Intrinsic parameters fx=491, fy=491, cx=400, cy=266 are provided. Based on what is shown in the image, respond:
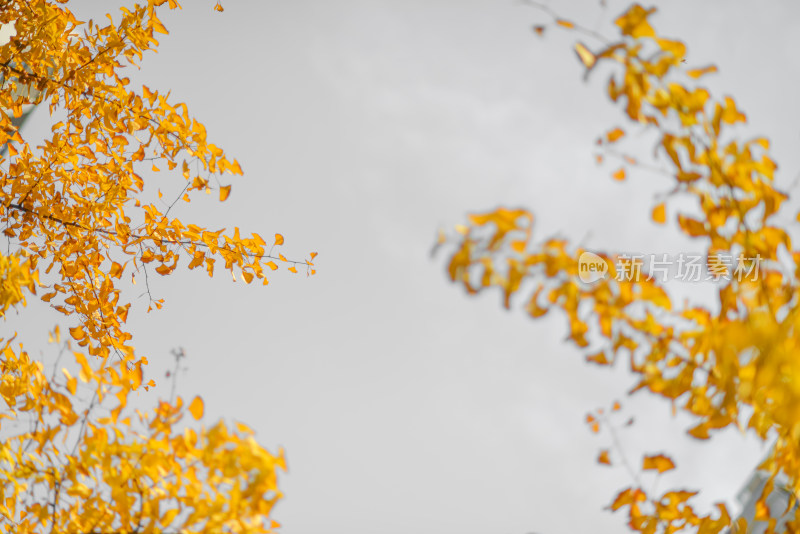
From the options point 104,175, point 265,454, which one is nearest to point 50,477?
point 265,454

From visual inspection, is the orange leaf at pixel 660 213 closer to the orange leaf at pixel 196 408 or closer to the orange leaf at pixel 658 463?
the orange leaf at pixel 658 463

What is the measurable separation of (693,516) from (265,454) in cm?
164

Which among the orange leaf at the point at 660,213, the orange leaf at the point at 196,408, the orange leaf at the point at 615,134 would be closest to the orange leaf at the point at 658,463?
the orange leaf at the point at 660,213

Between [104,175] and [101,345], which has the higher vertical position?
[104,175]

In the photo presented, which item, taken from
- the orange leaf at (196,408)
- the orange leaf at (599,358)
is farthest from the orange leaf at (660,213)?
the orange leaf at (196,408)

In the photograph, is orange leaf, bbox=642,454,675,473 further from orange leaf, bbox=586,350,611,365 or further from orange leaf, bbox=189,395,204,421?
orange leaf, bbox=189,395,204,421

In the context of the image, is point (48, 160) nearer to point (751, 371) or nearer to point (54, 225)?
point (54, 225)

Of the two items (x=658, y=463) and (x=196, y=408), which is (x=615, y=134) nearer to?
(x=658, y=463)

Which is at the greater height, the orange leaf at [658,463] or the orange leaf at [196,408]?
the orange leaf at [196,408]

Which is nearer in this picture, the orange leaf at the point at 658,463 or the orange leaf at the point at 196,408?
the orange leaf at the point at 196,408

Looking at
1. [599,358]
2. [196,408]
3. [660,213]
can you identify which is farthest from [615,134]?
[196,408]

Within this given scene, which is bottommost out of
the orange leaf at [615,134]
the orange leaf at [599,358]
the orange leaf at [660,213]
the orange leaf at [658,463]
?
the orange leaf at [658,463]

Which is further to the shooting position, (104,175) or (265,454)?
(104,175)

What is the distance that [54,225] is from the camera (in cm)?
341
